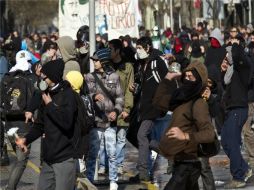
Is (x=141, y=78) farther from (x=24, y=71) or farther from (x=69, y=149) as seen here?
(x=69, y=149)

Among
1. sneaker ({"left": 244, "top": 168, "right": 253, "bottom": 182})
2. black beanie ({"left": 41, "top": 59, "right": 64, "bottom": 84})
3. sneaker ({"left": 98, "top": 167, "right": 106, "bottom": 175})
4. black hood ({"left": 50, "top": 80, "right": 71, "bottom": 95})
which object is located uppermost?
black beanie ({"left": 41, "top": 59, "right": 64, "bottom": 84})

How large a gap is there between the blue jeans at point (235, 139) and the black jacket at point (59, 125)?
4.07 m

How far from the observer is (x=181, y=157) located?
349 inches

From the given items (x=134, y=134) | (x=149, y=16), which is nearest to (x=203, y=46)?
(x=134, y=134)

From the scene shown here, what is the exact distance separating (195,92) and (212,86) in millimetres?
2848

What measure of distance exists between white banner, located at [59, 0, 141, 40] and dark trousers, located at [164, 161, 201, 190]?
37.0 ft

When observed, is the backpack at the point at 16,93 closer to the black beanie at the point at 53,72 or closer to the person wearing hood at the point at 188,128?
the black beanie at the point at 53,72

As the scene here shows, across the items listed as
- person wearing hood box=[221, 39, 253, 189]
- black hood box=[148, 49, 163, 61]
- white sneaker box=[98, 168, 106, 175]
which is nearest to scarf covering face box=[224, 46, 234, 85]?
person wearing hood box=[221, 39, 253, 189]

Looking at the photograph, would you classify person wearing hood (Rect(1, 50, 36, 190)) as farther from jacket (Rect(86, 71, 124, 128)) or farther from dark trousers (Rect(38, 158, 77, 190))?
dark trousers (Rect(38, 158, 77, 190))

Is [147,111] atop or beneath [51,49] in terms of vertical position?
beneath

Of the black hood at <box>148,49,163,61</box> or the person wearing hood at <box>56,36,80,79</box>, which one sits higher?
the person wearing hood at <box>56,36,80,79</box>

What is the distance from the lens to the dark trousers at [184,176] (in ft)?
29.0

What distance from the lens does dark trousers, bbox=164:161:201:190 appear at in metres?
8.84

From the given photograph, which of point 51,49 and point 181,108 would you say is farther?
point 51,49
